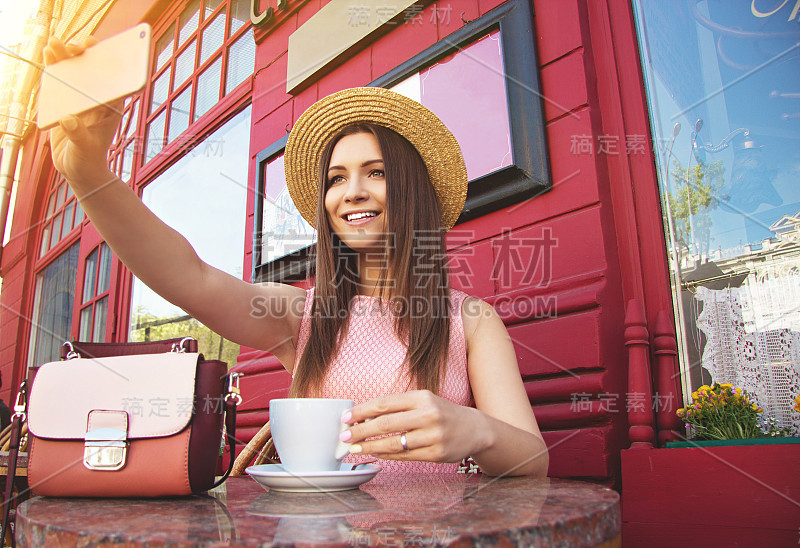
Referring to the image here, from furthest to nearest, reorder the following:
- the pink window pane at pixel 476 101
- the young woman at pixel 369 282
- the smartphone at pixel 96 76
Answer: the pink window pane at pixel 476 101
the young woman at pixel 369 282
the smartphone at pixel 96 76

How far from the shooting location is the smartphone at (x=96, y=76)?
611 millimetres

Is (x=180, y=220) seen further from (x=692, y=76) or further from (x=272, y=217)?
(x=692, y=76)

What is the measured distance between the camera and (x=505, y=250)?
1765mm

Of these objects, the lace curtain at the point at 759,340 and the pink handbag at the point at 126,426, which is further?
the lace curtain at the point at 759,340

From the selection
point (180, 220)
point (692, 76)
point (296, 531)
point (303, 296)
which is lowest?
point (296, 531)

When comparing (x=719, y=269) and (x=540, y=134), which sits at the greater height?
(x=540, y=134)

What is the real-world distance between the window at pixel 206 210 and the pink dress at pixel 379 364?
2.15 metres

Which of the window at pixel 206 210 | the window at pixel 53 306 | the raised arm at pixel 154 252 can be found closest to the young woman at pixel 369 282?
the raised arm at pixel 154 252

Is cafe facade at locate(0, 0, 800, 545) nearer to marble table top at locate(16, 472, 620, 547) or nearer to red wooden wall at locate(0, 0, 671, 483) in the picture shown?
red wooden wall at locate(0, 0, 671, 483)

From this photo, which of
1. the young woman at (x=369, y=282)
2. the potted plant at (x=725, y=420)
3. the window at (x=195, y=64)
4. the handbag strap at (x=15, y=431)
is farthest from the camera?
the window at (x=195, y=64)

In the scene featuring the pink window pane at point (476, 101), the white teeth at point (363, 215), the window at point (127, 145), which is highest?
the window at point (127, 145)

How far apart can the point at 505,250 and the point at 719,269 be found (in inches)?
24.2

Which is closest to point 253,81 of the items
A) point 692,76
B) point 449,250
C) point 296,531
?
point 449,250

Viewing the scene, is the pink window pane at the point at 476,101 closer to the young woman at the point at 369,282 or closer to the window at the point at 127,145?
the young woman at the point at 369,282
